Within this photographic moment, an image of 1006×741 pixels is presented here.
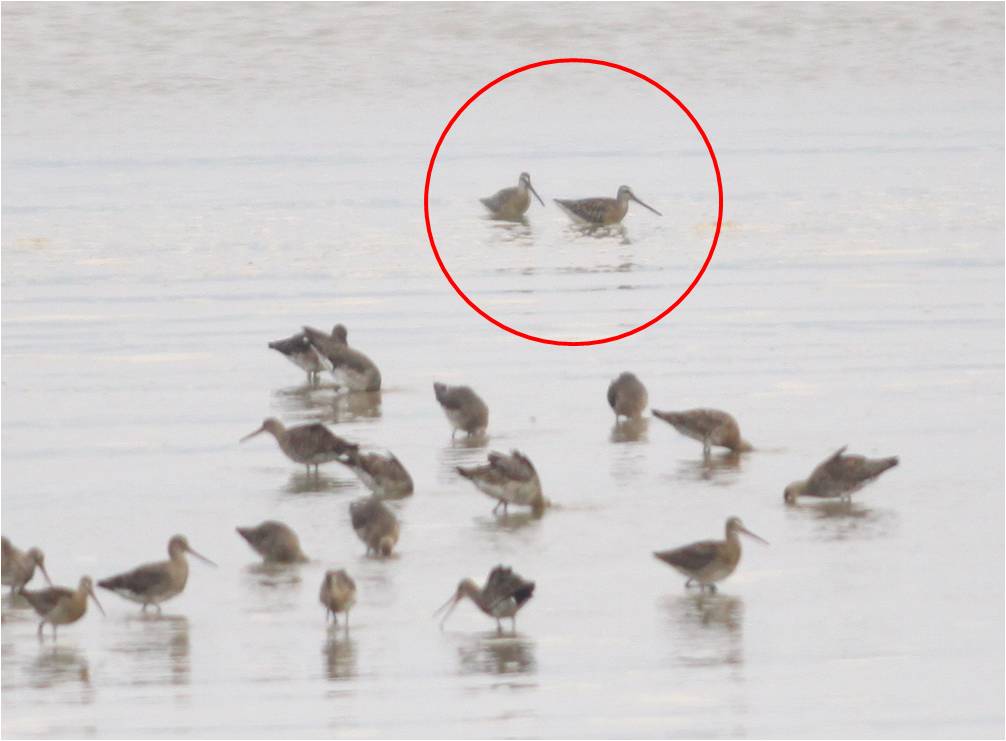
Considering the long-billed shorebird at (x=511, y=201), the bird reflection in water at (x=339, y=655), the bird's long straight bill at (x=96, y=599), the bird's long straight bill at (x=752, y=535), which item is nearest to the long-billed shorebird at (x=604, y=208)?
the long-billed shorebird at (x=511, y=201)

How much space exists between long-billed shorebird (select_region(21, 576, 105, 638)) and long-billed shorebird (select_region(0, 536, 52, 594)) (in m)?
0.57

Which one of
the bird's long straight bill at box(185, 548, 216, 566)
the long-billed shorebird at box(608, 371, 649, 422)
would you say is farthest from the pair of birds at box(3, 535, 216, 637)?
the long-billed shorebird at box(608, 371, 649, 422)

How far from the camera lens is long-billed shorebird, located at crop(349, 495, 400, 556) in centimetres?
1295

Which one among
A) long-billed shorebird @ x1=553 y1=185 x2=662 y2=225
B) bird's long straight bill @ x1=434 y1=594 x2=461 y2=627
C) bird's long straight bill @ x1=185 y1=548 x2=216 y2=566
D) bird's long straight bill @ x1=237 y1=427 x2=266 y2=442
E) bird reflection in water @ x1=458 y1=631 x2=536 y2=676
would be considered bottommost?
bird reflection in water @ x1=458 y1=631 x2=536 y2=676

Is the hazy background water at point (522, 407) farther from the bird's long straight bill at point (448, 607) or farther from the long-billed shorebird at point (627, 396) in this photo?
the long-billed shorebird at point (627, 396)

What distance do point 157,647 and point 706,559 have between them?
9.63 feet

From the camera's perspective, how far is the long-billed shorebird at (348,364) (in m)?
17.6

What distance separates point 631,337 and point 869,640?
877 centimetres

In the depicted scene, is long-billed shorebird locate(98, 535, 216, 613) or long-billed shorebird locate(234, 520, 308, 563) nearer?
long-billed shorebird locate(98, 535, 216, 613)

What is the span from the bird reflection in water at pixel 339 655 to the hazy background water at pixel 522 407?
26mm

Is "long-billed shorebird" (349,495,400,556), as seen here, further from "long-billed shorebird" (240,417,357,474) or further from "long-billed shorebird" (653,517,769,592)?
"long-billed shorebird" (240,417,357,474)

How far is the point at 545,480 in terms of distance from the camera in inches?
590

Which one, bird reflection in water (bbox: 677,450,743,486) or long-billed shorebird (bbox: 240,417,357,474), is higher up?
long-billed shorebird (bbox: 240,417,357,474)

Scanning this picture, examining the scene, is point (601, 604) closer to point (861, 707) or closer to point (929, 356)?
point (861, 707)
